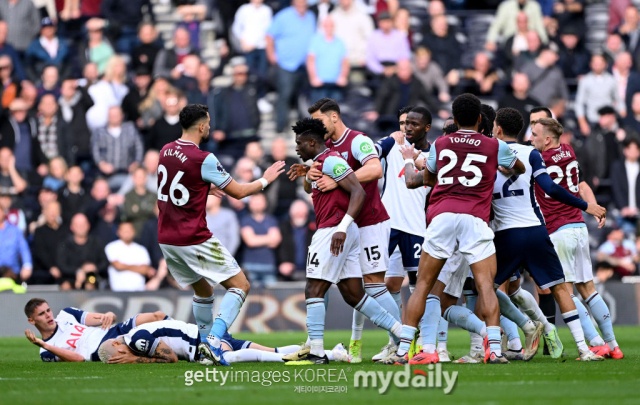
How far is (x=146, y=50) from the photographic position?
20156mm

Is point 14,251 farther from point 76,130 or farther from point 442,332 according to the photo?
point 442,332

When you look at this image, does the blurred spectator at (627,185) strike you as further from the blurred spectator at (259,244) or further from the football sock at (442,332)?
the football sock at (442,332)

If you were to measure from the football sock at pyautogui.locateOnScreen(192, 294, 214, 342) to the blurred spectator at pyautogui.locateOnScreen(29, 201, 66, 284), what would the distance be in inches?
317

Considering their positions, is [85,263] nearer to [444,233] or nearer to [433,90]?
[433,90]

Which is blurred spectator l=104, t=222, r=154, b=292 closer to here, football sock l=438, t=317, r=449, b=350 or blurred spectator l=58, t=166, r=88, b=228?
blurred spectator l=58, t=166, r=88, b=228

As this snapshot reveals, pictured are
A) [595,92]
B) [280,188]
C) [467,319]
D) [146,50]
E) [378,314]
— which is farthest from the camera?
[146,50]

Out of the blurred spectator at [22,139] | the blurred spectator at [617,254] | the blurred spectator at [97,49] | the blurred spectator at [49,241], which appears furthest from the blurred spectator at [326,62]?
the blurred spectator at [617,254]

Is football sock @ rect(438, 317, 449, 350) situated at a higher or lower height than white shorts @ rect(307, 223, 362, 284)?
lower

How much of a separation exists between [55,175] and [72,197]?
0.87 metres

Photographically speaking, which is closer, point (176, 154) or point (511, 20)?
point (176, 154)

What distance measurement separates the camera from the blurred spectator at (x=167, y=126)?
18.3m

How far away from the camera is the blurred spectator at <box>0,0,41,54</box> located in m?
21.2

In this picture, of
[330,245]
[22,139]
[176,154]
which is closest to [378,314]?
[330,245]

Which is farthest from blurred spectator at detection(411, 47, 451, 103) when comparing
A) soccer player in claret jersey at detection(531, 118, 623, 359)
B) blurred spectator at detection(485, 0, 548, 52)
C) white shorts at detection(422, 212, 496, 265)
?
white shorts at detection(422, 212, 496, 265)
